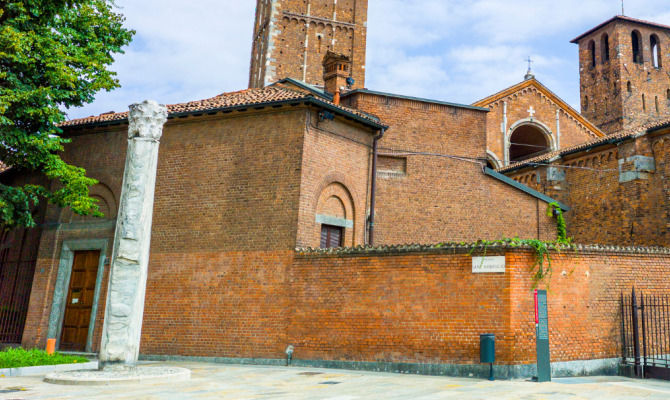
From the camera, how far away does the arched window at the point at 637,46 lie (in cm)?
4094

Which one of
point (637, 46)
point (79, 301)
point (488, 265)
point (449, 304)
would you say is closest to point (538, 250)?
point (488, 265)

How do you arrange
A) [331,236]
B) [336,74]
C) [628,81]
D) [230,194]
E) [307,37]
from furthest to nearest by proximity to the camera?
Result: [628,81]
[307,37]
[336,74]
[331,236]
[230,194]

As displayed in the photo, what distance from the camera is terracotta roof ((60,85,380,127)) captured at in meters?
15.1

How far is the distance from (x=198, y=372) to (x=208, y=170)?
594cm

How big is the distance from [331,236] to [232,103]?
4766mm

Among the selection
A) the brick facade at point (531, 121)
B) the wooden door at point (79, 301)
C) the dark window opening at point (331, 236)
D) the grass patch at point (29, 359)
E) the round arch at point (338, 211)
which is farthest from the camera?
the brick facade at point (531, 121)

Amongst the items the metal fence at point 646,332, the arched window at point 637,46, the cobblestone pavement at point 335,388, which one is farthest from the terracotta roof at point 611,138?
the arched window at point 637,46

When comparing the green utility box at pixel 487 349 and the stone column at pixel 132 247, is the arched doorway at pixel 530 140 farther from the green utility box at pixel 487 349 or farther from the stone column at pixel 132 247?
the stone column at pixel 132 247

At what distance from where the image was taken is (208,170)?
50.3ft

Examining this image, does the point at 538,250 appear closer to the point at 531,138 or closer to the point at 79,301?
the point at 79,301

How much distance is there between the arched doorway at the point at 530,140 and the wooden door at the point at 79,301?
75.1 feet

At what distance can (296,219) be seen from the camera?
13.9 meters

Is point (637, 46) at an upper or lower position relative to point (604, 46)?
lower

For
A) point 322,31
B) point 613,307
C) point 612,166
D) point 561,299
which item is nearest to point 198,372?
point 561,299
